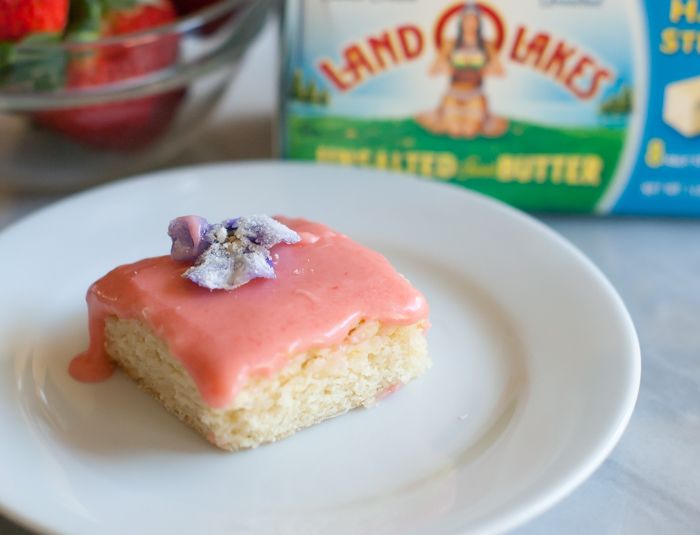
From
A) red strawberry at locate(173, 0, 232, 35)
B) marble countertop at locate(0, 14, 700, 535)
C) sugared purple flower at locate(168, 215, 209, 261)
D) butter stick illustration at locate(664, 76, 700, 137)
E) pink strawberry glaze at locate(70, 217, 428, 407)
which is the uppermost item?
red strawberry at locate(173, 0, 232, 35)

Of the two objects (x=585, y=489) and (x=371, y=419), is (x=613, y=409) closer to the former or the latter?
(x=585, y=489)

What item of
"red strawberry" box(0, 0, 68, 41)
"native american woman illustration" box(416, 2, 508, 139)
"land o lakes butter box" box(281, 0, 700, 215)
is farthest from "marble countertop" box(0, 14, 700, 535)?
"red strawberry" box(0, 0, 68, 41)

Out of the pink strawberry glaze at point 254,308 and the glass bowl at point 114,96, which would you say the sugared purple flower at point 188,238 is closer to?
the pink strawberry glaze at point 254,308

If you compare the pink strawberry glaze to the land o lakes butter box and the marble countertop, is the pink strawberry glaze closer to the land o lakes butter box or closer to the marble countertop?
the marble countertop

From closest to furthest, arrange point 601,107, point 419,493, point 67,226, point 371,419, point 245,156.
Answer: point 419,493 → point 371,419 → point 67,226 → point 601,107 → point 245,156

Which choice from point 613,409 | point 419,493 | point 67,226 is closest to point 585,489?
point 613,409

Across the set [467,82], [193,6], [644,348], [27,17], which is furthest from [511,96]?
[27,17]

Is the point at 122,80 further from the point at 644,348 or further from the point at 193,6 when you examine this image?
the point at 644,348
